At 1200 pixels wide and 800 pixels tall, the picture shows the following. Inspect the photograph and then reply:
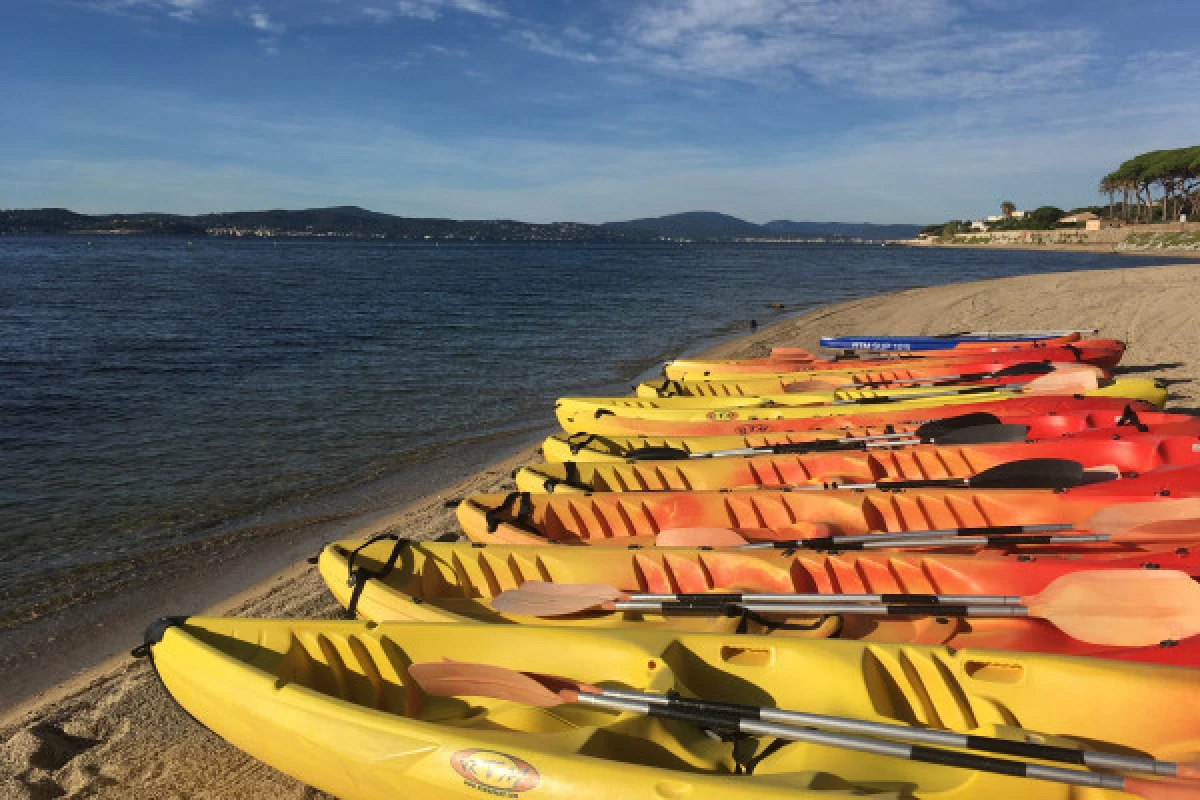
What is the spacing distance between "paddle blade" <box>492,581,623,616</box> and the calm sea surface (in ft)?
13.5

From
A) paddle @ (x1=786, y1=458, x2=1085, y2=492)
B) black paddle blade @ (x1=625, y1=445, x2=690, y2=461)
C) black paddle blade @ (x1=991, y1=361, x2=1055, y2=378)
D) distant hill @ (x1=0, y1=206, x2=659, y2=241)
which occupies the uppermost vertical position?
distant hill @ (x1=0, y1=206, x2=659, y2=241)

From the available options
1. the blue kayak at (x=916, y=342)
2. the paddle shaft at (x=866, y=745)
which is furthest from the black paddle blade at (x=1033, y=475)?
the blue kayak at (x=916, y=342)

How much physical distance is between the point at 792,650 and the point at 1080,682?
1092 mm

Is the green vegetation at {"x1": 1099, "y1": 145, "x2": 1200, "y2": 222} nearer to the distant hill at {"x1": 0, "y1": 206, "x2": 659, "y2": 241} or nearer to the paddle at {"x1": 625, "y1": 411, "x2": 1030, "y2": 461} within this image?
the paddle at {"x1": 625, "y1": 411, "x2": 1030, "y2": 461}

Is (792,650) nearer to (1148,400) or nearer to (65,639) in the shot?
(65,639)

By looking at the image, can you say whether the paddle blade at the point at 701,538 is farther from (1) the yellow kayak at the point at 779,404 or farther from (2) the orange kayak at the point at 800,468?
(1) the yellow kayak at the point at 779,404

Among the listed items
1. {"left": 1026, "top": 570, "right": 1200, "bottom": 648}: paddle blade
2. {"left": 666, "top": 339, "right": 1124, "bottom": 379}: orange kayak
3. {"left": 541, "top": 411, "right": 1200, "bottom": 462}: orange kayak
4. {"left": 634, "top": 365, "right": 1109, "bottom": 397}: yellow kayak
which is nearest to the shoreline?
{"left": 666, "top": 339, "right": 1124, "bottom": 379}: orange kayak

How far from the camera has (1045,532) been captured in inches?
187

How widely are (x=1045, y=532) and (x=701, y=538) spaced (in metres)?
2.24

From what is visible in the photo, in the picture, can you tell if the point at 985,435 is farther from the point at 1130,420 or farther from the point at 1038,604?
the point at 1038,604

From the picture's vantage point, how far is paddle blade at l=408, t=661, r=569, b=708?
3170mm

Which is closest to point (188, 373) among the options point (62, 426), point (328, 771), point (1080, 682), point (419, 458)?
point (62, 426)

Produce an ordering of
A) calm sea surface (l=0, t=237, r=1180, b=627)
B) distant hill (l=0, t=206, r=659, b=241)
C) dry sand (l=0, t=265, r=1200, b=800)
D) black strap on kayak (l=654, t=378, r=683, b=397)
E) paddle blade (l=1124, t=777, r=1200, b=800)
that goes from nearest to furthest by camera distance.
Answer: paddle blade (l=1124, t=777, r=1200, b=800) → dry sand (l=0, t=265, r=1200, b=800) → calm sea surface (l=0, t=237, r=1180, b=627) → black strap on kayak (l=654, t=378, r=683, b=397) → distant hill (l=0, t=206, r=659, b=241)

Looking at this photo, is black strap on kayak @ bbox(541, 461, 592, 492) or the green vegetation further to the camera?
the green vegetation
